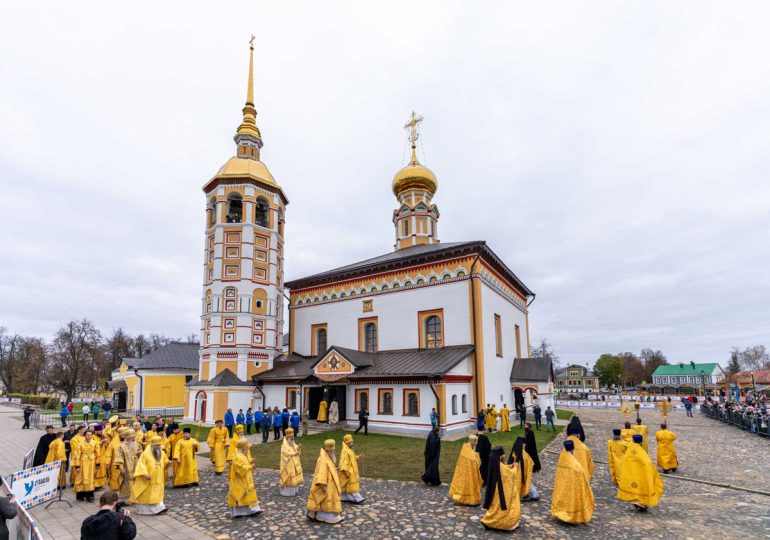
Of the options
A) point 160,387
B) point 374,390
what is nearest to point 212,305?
point 160,387

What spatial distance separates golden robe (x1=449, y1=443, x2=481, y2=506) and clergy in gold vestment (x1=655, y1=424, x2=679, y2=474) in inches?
260

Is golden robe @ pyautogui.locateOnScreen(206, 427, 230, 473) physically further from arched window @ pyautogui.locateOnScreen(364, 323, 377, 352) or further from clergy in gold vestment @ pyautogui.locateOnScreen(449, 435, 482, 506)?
arched window @ pyautogui.locateOnScreen(364, 323, 377, 352)

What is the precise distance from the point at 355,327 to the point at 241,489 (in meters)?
18.1

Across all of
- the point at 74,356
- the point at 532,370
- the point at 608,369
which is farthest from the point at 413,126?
the point at 608,369

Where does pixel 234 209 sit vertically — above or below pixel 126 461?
above

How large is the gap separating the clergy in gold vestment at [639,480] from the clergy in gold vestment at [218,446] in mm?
10335

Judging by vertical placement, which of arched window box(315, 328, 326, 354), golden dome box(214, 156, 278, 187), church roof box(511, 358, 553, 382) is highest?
golden dome box(214, 156, 278, 187)

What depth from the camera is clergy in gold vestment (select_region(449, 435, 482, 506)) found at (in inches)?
359

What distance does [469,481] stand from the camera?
9.13 m

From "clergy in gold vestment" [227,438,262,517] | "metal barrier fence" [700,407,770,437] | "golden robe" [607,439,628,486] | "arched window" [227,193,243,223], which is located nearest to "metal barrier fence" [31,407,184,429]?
"arched window" [227,193,243,223]

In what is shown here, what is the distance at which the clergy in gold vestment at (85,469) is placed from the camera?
982cm

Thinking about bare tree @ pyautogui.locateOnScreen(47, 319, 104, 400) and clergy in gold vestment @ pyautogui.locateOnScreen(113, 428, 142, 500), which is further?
bare tree @ pyautogui.locateOnScreen(47, 319, 104, 400)

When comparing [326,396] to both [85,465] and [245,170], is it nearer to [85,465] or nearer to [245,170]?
[85,465]

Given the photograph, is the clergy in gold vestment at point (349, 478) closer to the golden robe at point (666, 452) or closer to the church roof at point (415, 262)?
the golden robe at point (666, 452)
